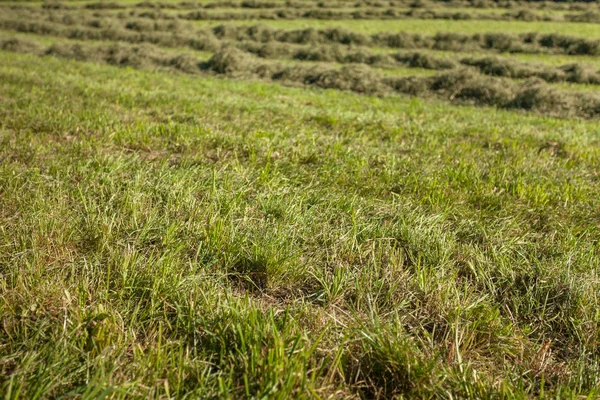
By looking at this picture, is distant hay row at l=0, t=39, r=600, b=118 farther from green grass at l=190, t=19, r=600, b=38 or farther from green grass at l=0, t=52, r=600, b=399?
green grass at l=190, t=19, r=600, b=38

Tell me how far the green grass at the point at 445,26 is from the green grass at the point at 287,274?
95.3 feet

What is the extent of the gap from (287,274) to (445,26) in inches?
1332

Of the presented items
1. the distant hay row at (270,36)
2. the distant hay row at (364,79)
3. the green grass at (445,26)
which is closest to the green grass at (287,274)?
the distant hay row at (364,79)

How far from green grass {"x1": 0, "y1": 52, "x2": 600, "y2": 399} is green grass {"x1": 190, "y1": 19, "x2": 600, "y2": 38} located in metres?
29.0

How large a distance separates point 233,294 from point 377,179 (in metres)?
2.10

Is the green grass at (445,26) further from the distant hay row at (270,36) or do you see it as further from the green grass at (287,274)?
the green grass at (287,274)

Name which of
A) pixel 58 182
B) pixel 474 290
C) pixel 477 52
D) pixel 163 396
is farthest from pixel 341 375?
pixel 477 52

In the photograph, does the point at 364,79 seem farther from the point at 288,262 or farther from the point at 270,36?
the point at 270,36

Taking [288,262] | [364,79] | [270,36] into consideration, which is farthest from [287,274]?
[270,36]

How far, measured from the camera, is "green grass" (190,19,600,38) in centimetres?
2753

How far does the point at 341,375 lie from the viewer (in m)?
1.47

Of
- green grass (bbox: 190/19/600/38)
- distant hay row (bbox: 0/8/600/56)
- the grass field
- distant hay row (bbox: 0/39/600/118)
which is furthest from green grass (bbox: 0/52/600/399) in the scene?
green grass (bbox: 190/19/600/38)

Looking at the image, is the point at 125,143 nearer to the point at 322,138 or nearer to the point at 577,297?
the point at 322,138

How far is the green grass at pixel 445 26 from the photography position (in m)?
27.5
